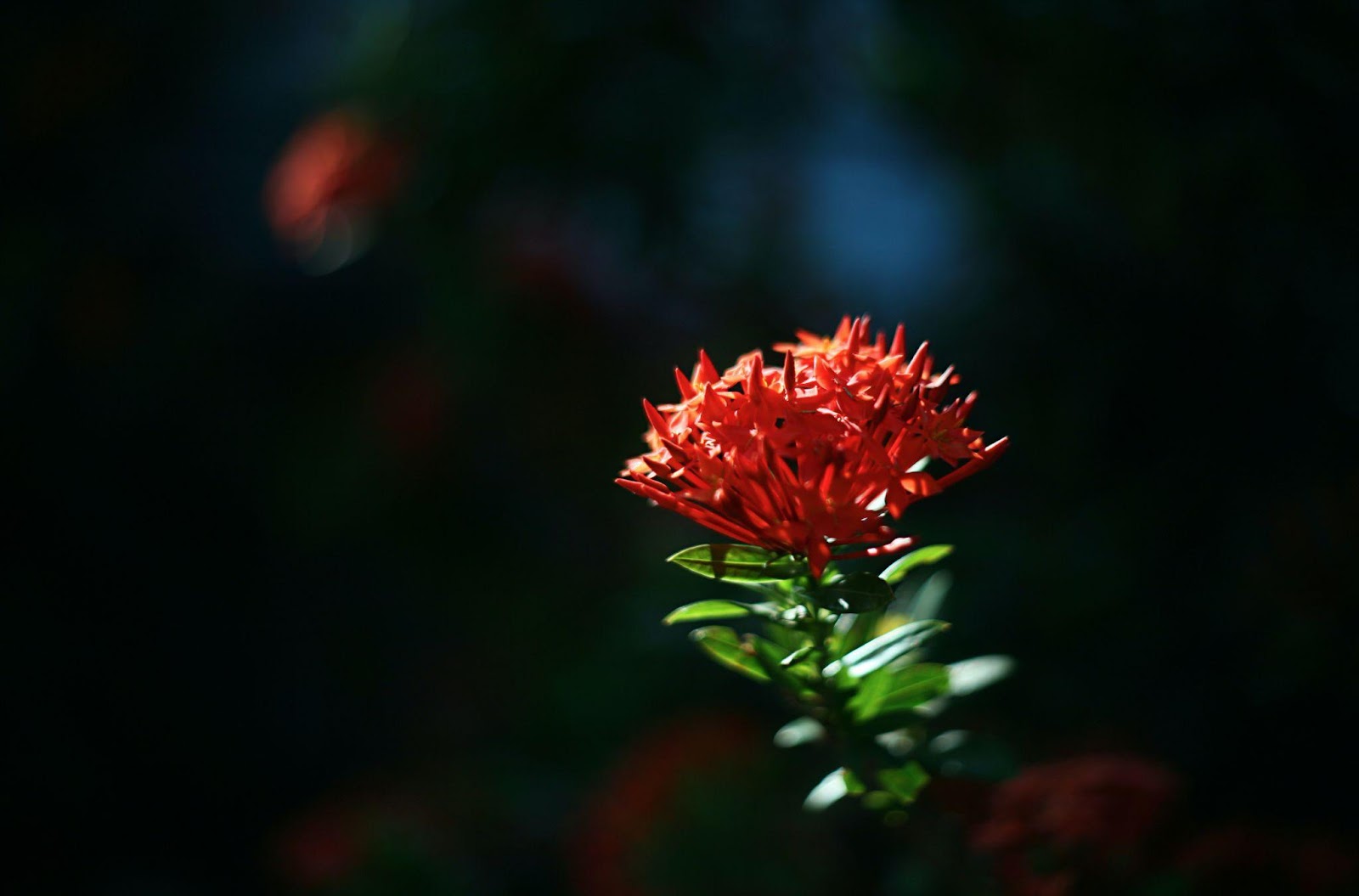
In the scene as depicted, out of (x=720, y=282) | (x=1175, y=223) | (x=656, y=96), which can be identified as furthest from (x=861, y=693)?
(x=720, y=282)

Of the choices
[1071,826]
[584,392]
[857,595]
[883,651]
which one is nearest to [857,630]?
[883,651]

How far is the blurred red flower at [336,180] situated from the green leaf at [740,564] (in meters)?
1.56

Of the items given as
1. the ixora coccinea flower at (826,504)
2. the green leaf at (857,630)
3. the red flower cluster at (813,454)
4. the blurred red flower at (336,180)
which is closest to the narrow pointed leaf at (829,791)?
the ixora coccinea flower at (826,504)

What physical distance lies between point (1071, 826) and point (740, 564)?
17.4 inches

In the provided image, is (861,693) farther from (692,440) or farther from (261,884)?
(261,884)

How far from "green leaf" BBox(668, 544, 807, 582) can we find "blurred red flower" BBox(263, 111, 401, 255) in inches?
61.4

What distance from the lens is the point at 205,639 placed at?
280 cm

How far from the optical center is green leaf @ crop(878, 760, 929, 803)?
2.58 ft

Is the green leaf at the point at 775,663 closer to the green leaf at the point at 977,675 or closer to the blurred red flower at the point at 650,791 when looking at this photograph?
the green leaf at the point at 977,675

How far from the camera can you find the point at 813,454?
65 centimetres

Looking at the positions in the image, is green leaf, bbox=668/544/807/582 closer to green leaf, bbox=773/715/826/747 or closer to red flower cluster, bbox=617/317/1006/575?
red flower cluster, bbox=617/317/1006/575

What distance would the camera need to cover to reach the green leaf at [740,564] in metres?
0.73

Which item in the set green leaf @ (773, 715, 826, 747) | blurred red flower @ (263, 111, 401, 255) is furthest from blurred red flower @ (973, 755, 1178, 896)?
blurred red flower @ (263, 111, 401, 255)

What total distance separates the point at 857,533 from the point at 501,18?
1542 millimetres
